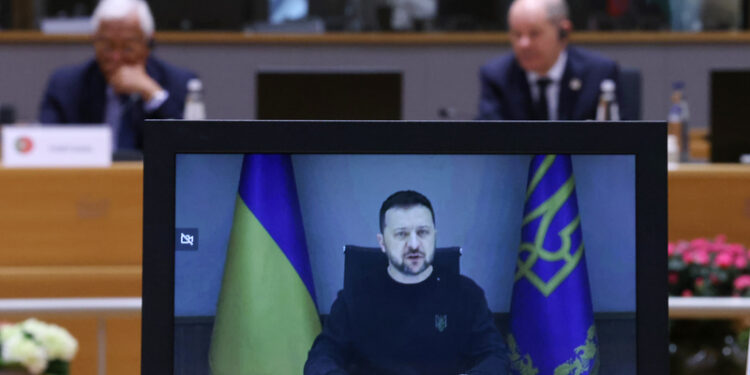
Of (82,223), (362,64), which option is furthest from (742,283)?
(362,64)

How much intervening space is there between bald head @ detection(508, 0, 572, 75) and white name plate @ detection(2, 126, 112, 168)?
1511mm

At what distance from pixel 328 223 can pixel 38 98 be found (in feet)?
16.6

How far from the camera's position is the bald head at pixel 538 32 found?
3625mm

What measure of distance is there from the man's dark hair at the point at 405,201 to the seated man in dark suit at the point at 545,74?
274cm

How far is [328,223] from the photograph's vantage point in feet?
2.82

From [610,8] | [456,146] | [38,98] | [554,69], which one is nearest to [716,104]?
[554,69]

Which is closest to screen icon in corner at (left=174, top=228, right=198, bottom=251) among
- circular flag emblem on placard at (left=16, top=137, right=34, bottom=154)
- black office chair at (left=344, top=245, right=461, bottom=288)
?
black office chair at (left=344, top=245, right=461, bottom=288)

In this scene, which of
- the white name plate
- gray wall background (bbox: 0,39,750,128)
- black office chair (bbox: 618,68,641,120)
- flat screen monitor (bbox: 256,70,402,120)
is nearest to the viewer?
flat screen monitor (bbox: 256,70,402,120)

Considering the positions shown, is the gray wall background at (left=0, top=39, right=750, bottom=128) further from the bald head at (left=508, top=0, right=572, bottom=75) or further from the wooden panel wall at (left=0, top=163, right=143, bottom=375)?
the wooden panel wall at (left=0, top=163, right=143, bottom=375)

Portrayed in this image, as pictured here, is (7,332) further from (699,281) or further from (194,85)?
(194,85)

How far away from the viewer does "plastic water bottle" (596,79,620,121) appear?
11.3ft

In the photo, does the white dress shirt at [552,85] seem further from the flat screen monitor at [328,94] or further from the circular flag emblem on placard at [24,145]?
the circular flag emblem on placard at [24,145]

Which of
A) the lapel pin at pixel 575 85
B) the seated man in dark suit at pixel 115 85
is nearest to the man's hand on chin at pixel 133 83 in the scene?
the seated man in dark suit at pixel 115 85

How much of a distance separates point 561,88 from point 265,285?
2885mm
